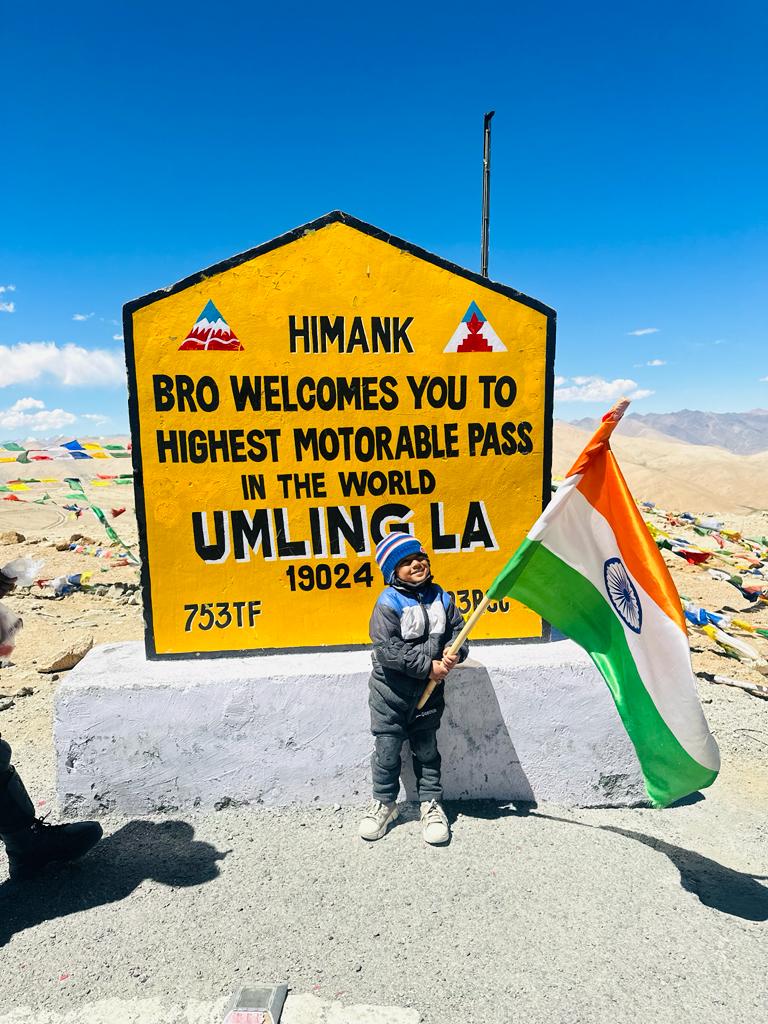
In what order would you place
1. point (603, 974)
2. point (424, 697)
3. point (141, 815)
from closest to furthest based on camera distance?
1. point (603, 974)
2. point (424, 697)
3. point (141, 815)

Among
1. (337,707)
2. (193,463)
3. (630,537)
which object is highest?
(193,463)

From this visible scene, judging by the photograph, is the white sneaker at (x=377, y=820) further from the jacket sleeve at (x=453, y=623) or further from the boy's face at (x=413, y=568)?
the boy's face at (x=413, y=568)

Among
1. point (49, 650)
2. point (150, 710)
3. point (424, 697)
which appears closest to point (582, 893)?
point (424, 697)

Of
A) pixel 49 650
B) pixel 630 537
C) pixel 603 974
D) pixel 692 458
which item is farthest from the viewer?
pixel 692 458

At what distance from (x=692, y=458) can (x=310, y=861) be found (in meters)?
47.5

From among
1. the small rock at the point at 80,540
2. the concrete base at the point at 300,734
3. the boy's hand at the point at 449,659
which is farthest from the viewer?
the small rock at the point at 80,540

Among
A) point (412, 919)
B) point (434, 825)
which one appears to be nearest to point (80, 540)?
point (434, 825)

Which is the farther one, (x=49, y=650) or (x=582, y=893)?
(x=49, y=650)

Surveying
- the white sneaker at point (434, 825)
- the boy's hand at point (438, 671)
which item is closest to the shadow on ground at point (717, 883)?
the white sneaker at point (434, 825)

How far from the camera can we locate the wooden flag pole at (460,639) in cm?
327

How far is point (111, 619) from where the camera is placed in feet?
27.9

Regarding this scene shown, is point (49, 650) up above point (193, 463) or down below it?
below

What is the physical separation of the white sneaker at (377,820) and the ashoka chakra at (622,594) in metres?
1.74

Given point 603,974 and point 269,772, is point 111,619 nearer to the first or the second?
point 269,772
